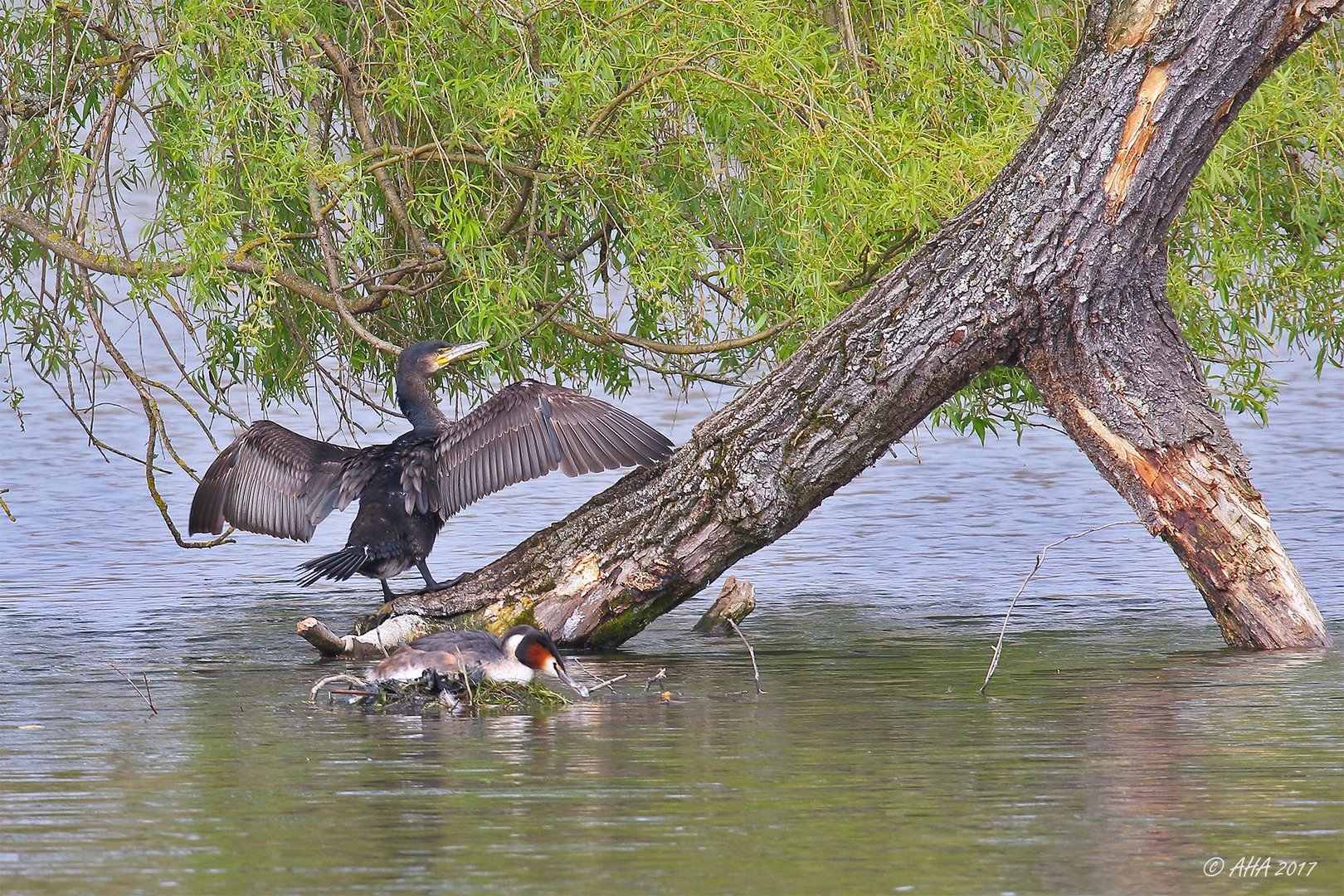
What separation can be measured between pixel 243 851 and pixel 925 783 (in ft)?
5.78

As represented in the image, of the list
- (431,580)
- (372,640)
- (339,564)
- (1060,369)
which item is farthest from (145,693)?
(1060,369)

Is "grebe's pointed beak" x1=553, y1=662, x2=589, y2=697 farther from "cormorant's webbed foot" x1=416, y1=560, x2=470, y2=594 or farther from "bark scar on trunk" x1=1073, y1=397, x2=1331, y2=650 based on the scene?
"bark scar on trunk" x1=1073, y1=397, x2=1331, y2=650

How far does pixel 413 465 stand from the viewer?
784 cm

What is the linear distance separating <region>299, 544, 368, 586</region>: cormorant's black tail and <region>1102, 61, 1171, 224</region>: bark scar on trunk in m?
3.08

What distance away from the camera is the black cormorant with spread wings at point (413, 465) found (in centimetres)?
760

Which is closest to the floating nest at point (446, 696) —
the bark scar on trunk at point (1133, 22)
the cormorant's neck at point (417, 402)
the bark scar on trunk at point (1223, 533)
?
the cormorant's neck at point (417, 402)

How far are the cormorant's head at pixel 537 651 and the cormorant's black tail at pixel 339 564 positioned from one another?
1.20 m

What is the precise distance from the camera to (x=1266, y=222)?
8.41 meters

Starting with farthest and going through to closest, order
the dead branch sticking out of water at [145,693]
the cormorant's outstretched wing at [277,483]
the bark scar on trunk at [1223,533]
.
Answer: the cormorant's outstretched wing at [277,483], the bark scar on trunk at [1223,533], the dead branch sticking out of water at [145,693]

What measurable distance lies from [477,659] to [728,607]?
1.81 metres

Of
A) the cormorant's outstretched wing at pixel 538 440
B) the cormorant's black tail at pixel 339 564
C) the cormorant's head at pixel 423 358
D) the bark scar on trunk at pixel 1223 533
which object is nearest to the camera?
the bark scar on trunk at pixel 1223 533

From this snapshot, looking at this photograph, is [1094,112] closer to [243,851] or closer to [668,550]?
[668,550]

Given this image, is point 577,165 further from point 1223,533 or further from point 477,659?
point 1223,533

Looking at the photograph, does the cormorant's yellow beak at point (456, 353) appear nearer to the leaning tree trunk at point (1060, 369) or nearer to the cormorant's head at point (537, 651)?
the leaning tree trunk at point (1060, 369)
